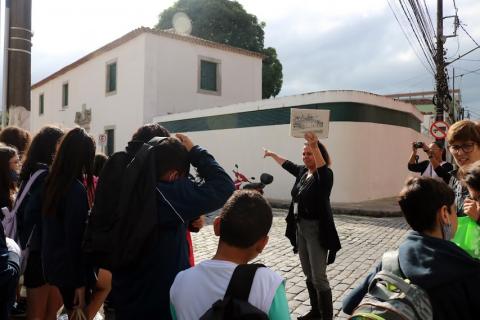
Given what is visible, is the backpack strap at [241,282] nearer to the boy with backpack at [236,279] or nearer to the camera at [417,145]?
the boy with backpack at [236,279]

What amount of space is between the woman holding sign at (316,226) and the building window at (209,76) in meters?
18.8

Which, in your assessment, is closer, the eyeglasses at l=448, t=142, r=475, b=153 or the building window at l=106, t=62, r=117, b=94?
the eyeglasses at l=448, t=142, r=475, b=153

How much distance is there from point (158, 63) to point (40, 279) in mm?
18500


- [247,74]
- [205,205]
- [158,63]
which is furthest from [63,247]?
[247,74]

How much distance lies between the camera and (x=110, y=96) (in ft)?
74.5

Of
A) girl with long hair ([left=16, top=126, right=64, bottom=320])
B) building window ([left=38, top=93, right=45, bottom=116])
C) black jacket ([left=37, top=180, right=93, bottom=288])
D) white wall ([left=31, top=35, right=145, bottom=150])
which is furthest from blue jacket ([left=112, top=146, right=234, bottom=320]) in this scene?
building window ([left=38, top=93, right=45, bottom=116])

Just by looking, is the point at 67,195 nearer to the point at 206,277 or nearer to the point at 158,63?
the point at 206,277

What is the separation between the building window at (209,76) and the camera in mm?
22109

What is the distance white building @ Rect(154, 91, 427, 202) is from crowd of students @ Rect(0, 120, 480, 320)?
11531 mm

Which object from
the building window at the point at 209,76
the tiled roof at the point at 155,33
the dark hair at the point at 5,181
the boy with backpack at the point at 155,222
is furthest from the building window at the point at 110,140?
the boy with backpack at the point at 155,222

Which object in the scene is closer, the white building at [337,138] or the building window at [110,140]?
the white building at [337,138]

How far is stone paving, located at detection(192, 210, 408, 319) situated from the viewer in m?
4.78

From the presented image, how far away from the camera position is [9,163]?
241cm

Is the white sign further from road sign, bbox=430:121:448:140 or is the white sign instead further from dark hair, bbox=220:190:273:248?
road sign, bbox=430:121:448:140
